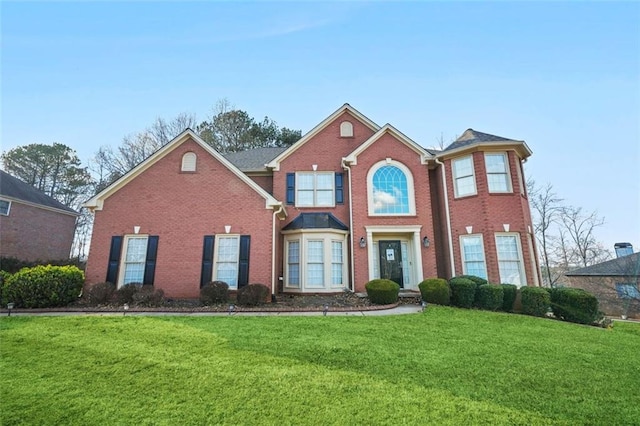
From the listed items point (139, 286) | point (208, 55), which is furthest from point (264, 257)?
point (208, 55)

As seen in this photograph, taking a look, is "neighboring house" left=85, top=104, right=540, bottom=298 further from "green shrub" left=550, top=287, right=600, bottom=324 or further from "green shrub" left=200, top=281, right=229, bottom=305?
"green shrub" left=550, top=287, right=600, bottom=324

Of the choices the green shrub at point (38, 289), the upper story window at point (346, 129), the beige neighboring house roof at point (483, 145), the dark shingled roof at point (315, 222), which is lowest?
the green shrub at point (38, 289)

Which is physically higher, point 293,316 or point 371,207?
point 371,207

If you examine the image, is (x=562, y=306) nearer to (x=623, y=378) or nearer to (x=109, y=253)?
(x=623, y=378)

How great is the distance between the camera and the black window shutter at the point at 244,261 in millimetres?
11391

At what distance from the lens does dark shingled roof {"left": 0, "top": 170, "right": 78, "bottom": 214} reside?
63.9 feet

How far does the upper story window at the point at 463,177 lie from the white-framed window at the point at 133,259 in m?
13.8

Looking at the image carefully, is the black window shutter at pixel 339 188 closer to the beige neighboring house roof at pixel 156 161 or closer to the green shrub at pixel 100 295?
the beige neighboring house roof at pixel 156 161

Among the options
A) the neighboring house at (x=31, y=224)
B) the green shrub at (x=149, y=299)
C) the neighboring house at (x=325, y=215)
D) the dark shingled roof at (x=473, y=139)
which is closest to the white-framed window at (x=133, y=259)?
the neighboring house at (x=325, y=215)

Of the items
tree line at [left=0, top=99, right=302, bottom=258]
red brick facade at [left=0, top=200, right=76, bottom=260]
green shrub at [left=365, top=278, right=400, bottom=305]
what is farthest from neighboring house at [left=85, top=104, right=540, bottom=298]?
tree line at [left=0, top=99, right=302, bottom=258]

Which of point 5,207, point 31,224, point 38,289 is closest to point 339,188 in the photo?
point 38,289

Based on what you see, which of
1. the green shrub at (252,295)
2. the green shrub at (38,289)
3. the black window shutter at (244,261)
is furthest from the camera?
the black window shutter at (244,261)

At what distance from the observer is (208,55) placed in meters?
13.6

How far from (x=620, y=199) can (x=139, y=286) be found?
1284 inches
